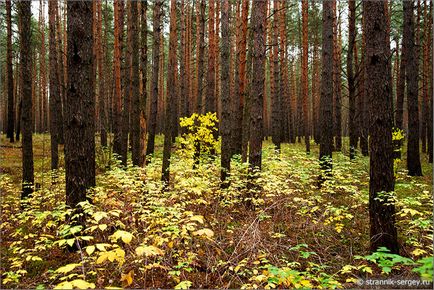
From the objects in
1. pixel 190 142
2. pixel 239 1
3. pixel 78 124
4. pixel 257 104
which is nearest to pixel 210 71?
pixel 190 142

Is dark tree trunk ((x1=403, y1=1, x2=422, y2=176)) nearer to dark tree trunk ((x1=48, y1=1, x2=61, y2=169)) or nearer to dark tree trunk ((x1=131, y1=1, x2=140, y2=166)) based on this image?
dark tree trunk ((x1=131, y1=1, x2=140, y2=166))

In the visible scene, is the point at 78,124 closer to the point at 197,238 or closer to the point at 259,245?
the point at 197,238

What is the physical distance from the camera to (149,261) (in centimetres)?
446

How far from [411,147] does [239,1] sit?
1258 centimetres

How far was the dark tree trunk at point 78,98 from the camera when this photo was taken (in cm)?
485

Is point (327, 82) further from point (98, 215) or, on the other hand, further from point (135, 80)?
point (98, 215)

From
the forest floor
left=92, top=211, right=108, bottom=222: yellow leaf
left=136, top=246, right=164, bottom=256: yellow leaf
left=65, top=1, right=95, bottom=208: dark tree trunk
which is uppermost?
left=65, top=1, right=95, bottom=208: dark tree trunk

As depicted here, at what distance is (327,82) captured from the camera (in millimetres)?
9469

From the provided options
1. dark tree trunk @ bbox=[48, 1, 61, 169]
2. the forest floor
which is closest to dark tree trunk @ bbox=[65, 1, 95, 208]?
the forest floor

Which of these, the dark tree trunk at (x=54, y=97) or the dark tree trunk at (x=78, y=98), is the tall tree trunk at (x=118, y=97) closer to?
the dark tree trunk at (x=54, y=97)

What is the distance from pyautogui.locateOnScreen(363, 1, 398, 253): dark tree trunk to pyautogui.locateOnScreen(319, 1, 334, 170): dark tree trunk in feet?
14.9

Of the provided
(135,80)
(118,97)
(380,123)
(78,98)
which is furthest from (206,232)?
(118,97)

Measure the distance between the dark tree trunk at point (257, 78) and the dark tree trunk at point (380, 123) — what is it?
2.61m

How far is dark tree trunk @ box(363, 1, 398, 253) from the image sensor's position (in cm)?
442
